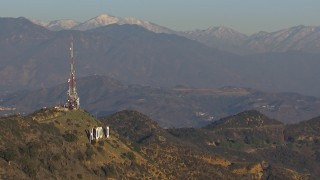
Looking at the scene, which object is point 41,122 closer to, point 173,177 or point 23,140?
point 23,140

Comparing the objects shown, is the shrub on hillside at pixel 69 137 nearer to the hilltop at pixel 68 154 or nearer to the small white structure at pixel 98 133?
the hilltop at pixel 68 154

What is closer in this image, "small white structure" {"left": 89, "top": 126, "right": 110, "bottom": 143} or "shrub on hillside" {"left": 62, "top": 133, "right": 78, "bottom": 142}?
→ "shrub on hillside" {"left": 62, "top": 133, "right": 78, "bottom": 142}

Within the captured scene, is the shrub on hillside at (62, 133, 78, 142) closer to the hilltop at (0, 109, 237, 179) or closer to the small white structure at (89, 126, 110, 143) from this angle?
the hilltop at (0, 109, 237, 179)

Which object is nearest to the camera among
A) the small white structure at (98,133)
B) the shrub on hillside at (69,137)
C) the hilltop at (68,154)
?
the hilltop at (68,154)

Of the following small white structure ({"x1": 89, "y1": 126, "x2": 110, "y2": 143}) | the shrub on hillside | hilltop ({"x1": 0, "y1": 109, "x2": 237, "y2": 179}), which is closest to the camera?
hilltop ({"x1": 0, "y1": 109, "x2": 237, "y2": 179})

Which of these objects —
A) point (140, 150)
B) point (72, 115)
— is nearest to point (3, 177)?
point (72, 115)

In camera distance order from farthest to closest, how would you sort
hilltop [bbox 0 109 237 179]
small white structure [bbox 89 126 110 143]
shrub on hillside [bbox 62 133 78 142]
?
small white structure [bbox 89 126 110 143], shrub on hillside [bbox 62 133 78 142], hilltop [bbox 0 109 237 179]

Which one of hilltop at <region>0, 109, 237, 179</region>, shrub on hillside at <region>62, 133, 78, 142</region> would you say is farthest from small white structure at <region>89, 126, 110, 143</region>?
shrub on hillside at <region>62, 133, 78, 142</region>

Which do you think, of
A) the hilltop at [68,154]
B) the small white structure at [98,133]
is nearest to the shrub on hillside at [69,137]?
the hilltop at [68,154]

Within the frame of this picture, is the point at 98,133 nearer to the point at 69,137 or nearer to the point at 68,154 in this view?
the point at 69,137
